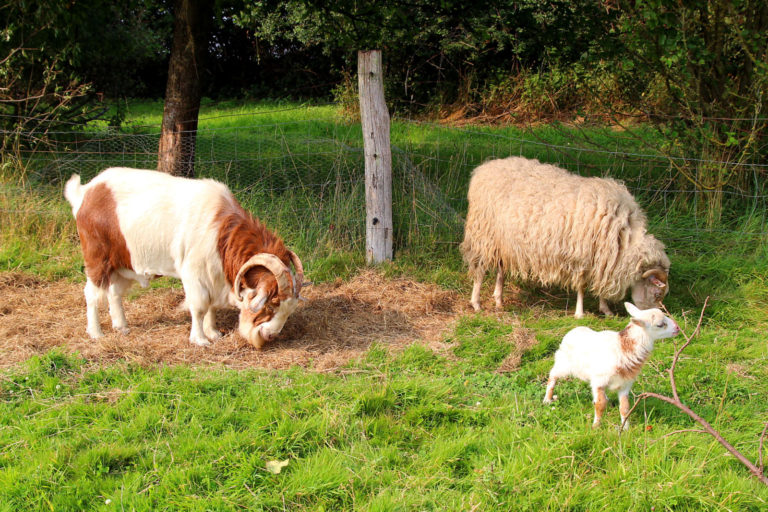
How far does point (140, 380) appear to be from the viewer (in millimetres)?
4488

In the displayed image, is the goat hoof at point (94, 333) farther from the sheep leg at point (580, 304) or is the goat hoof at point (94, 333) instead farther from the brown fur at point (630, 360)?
the sheep leg at point (580, 304)

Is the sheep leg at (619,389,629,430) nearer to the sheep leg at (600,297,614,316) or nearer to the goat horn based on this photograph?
the goat horn

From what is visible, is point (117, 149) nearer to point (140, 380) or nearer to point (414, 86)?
point (140, 380)

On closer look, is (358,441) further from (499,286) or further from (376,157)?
(376,157)

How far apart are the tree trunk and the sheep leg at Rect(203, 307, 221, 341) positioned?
3051 millimetres

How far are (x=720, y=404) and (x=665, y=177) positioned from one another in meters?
5.14

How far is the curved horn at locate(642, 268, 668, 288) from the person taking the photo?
5.71m

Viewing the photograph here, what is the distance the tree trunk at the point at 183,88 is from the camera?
7863 mm

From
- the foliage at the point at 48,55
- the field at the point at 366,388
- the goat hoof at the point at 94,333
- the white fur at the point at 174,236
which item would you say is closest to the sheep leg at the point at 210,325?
the white fur at the point at 174,236

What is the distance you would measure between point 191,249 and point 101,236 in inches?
30.4

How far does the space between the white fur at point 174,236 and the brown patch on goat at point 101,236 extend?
0.06 m

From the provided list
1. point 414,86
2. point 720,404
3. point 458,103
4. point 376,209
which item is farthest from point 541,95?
point 720,404

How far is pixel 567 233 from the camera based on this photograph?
5.80m

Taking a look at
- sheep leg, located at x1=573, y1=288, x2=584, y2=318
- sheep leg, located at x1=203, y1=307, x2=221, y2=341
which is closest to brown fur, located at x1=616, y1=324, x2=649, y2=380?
sheep leg, located at x1=573, y1=288, x2=584, y2=318
